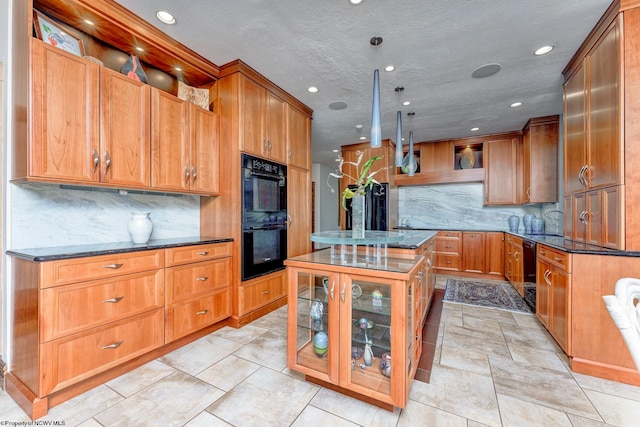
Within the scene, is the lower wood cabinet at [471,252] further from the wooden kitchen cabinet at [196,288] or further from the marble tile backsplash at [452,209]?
the wooden kitchen cabinet at [196,288]

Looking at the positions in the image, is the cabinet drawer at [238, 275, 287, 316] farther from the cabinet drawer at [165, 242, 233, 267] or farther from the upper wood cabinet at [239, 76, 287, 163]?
the upper wood cabinet at [239, 76, 287, 163]

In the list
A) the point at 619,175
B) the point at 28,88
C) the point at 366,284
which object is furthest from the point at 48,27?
the point at 619,175

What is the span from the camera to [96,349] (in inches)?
67.1

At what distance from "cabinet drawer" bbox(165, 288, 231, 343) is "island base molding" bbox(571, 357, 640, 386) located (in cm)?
287

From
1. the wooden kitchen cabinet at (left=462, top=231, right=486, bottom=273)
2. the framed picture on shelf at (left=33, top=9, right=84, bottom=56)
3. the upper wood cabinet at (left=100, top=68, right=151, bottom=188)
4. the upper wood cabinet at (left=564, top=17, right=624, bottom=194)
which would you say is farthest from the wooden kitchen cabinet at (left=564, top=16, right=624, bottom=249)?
the framed picture on shelf at (left=33, top=9, right=84, bottom=56)

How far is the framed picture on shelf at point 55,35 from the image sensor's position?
1.66m

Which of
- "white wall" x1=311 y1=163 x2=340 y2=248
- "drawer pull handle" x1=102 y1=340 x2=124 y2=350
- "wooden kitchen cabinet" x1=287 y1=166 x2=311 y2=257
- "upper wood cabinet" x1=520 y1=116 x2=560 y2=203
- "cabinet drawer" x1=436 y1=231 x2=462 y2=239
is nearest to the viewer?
"drawer pull handle" x1=102 y1=340 x2=124 y2=350

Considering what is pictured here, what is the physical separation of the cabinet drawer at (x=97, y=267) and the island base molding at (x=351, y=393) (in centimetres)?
143

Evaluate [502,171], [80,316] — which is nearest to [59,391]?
[80,316]

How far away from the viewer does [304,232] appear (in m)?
3.67

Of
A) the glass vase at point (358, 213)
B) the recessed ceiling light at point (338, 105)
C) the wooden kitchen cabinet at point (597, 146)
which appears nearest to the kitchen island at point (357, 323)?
the glass vase at point (358, 213)

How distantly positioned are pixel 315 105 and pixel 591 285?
10.8 ft

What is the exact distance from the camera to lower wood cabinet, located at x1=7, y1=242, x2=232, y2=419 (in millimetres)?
1506

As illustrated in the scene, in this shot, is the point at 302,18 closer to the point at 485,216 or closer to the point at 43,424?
the point at 43,424
